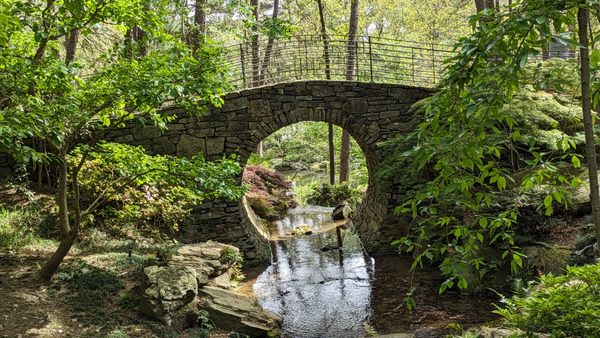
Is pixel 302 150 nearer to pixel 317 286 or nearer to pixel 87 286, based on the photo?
pixel 317 286

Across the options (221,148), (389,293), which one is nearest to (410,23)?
(221,148)

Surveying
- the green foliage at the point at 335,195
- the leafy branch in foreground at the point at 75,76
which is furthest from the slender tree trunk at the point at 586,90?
the green foliage at the point at 335,195

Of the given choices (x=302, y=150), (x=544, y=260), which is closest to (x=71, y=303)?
(x=544, y=260)

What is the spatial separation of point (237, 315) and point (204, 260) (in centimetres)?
152

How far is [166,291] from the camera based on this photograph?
536 cm

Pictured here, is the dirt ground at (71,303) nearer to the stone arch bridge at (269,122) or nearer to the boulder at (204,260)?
the boulder at (204,260)

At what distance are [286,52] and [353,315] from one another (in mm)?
5860

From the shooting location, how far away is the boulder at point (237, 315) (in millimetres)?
5574

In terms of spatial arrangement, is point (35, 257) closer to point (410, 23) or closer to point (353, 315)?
point (353, 315)

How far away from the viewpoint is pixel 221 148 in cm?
912

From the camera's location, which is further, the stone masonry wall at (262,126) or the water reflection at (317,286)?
the stone masonry wall at (262,126)

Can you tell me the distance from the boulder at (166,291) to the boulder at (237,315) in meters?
0.31

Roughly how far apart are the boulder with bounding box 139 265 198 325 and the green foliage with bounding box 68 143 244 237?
951mm

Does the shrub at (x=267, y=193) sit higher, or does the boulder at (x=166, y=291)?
the shrub at (x=267, y=193)
